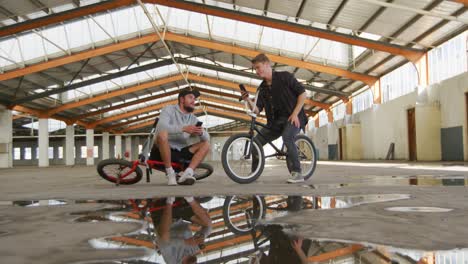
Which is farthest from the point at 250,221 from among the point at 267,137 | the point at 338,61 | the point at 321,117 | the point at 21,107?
the point at 321,117

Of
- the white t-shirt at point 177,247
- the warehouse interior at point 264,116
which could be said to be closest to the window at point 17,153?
the warehouse interior at point 264,116

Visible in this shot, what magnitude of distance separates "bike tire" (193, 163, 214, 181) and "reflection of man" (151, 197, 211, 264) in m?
2.94

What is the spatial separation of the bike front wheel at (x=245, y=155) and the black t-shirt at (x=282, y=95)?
432 millimetres

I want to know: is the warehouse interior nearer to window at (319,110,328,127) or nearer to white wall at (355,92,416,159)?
white wall at (355,92,416,159)

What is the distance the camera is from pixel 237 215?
2277mm

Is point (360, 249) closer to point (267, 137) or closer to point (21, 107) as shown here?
point (267, 137)

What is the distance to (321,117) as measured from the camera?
36.8 metres

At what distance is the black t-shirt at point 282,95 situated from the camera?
16.6 ft

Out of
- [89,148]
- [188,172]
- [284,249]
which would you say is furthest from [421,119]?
[89,148]

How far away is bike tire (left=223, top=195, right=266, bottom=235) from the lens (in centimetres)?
184

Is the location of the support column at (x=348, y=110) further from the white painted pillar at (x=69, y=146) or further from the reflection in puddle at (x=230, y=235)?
the reflection in puddle at (x=230, y=235)

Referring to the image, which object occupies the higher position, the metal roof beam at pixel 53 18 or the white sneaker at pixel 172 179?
the metal roof beam at pixel 53 18

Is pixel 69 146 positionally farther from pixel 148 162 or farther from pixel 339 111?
pixel 148 162

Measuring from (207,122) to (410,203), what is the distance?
42.5 metres
